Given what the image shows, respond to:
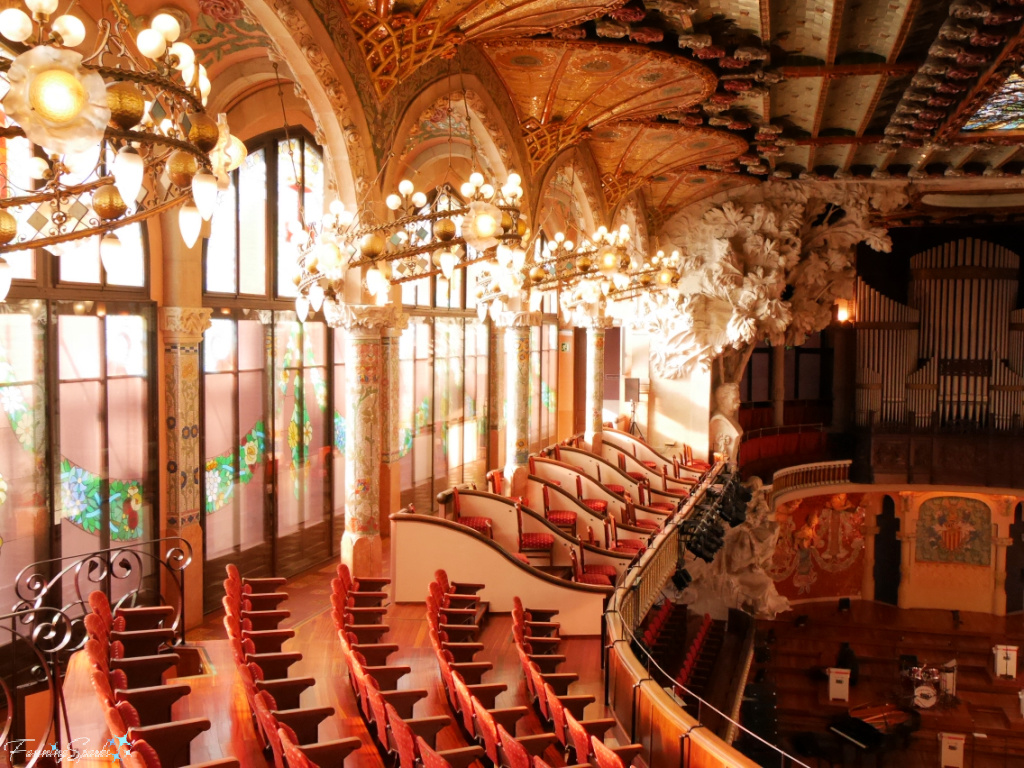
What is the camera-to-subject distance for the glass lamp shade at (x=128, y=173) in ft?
9.52

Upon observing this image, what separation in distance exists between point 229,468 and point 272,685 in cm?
→ 479

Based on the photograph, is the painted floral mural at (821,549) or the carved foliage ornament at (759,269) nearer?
the carved foliage ornament at (759,269)

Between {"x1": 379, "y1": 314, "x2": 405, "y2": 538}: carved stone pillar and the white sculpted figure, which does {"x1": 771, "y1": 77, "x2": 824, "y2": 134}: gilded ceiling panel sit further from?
the white sculpted figure

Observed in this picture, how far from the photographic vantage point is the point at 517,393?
1370 centimetres

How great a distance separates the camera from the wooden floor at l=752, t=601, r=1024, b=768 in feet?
55.1

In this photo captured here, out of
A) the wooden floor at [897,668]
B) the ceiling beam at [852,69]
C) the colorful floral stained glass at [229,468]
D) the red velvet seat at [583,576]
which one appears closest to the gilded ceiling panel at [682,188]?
the ceiling beam at [852,69]

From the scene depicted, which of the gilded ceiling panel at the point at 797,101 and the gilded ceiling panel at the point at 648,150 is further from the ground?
the gilded ceiling panel at the point at 797,101

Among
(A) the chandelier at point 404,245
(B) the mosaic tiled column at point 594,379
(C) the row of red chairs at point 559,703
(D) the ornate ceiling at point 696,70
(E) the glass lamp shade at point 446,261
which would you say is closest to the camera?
(C) the row of red chairs at point 559,703

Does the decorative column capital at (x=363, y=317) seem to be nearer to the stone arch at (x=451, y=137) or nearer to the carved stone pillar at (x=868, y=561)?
the stone arch at (x=451, y=137)

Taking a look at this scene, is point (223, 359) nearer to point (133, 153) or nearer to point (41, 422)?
point (41, 422)

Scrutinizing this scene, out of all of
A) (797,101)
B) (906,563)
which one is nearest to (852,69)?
(797,101)

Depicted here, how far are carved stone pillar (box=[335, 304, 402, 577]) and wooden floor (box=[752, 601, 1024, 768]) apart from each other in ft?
38.4

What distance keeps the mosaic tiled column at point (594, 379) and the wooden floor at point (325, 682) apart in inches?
336

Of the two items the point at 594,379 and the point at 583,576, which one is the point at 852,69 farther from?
the point at 594,379
